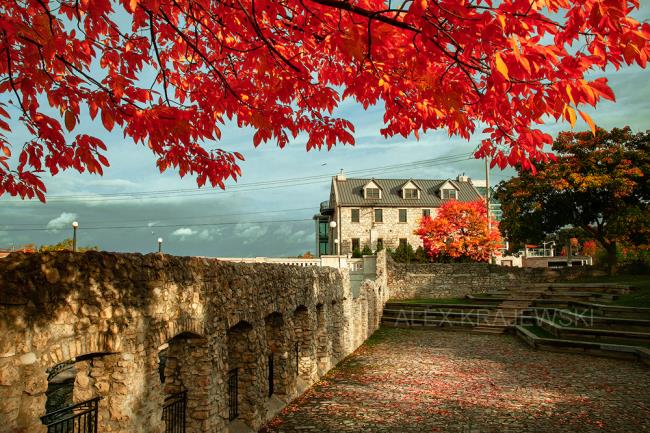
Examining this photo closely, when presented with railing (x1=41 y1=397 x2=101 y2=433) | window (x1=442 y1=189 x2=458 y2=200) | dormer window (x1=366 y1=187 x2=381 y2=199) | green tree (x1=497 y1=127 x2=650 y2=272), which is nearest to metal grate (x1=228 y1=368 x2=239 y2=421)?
railing (x1=41 y1=397 x2=101 y2=433)

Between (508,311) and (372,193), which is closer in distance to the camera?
(508,311)

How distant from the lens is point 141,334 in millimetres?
5727

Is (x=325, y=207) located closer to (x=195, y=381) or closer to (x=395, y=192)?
(x=395, y=192)

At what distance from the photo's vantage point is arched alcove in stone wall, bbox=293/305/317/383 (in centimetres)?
1300

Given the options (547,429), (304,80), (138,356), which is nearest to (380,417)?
(547,429)

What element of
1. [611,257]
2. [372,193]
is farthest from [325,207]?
[611,257]

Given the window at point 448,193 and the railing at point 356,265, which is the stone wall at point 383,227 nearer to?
the window at point 448,193

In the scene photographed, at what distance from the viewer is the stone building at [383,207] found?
5419 centimetres

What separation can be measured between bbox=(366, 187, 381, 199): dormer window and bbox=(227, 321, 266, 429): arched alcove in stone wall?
4674 centimetres

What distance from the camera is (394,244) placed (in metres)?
54.5

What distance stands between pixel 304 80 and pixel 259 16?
94 cm

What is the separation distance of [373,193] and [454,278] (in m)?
21.6

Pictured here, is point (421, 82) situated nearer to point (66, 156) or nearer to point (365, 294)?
point (66, 156)

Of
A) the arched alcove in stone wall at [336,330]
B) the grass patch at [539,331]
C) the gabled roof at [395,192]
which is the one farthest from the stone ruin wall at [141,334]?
the gabled roof at [395,192]
